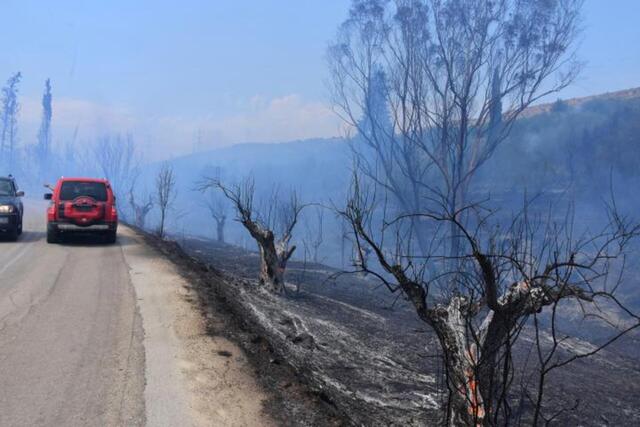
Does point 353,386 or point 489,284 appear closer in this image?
point 489,284

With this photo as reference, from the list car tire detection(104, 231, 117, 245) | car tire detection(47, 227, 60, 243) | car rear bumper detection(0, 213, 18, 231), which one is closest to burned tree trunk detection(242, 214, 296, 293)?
car tire detection(104, 231, 117, 245)

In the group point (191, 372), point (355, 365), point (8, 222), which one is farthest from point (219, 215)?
point (191, 372)

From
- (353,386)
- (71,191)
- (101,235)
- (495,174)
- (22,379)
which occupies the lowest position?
(353,386)

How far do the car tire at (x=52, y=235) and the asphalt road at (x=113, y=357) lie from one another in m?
3.74

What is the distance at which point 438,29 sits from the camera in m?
24.7

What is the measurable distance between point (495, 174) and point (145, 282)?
4311 centimetres

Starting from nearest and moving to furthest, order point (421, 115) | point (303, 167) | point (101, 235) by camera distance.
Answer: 1. point (101, 235)
2. point (421, 115)
3. point (303, 167)

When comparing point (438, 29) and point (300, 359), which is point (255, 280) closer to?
point (300, 359)

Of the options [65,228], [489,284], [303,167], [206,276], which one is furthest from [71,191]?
[303,167]

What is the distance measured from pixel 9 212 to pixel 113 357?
36.3ft

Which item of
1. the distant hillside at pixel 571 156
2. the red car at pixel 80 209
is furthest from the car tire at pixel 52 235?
the distant hillside at pixel 571 156

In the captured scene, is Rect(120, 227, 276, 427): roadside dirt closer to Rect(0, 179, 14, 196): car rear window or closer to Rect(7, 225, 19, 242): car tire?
Rect(7, 225, 19, 242): car tire

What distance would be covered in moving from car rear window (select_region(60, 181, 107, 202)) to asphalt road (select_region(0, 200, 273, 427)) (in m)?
4.17

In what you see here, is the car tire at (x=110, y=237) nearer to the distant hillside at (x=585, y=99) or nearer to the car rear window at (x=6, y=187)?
the car rear window at (x=6, y=187)
